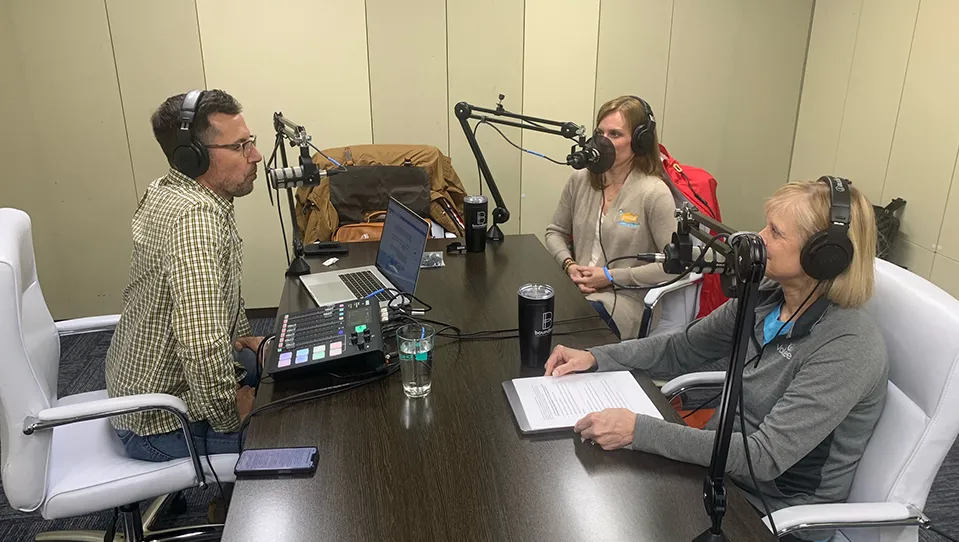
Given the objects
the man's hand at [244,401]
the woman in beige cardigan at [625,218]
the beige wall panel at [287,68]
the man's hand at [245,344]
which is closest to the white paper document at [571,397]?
the man's hand at [244,401]

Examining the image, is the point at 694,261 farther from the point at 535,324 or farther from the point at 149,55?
the point at 149,55

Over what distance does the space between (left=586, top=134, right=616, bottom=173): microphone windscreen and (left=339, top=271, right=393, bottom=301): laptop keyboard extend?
0.86m

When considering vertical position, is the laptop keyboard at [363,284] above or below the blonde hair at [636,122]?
below

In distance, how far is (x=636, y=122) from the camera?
237 cm

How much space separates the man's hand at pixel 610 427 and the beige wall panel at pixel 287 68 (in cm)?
277

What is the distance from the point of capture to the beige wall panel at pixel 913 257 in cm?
300

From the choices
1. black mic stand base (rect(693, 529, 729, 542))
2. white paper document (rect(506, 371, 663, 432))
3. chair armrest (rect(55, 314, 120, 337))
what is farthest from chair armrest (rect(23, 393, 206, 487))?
black mic stand base (rect(693, 529, 729, 542))

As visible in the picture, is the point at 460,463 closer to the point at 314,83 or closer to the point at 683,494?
the point at 683,494

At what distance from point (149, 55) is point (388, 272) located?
2.15 m

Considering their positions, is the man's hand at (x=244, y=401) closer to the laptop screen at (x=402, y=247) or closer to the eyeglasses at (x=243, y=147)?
the laptop screen at (x=402, y=247)

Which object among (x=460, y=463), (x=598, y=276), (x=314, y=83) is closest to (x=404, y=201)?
(x=314, y=83)

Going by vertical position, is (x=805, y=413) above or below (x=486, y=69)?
below

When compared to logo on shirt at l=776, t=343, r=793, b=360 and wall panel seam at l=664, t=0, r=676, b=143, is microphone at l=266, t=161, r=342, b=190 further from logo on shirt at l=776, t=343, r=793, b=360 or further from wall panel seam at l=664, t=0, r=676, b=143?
wall panel seam at l=664, t=0, r=676, b=143

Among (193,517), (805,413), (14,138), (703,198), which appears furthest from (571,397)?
(14,138)
